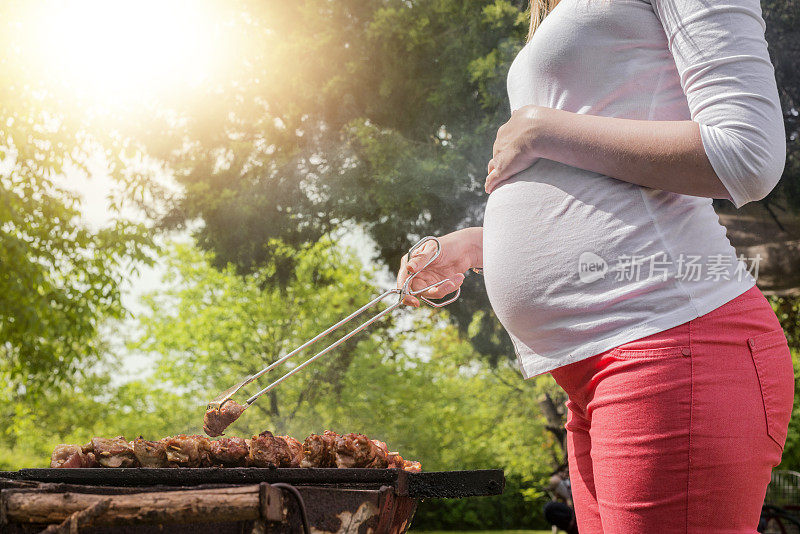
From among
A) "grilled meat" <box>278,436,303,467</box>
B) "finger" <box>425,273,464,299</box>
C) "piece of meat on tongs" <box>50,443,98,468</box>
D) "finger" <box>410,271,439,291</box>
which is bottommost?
"grilled meat" <box>278,436,303,467</box>

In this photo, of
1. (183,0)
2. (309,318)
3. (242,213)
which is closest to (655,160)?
(242,213)

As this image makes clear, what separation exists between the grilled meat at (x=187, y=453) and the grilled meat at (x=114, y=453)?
0.06 m

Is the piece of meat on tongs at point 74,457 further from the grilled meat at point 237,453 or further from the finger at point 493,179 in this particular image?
the finger at point 493,179

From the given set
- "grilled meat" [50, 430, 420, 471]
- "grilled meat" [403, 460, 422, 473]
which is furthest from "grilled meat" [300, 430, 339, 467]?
"grilled meat" [403, 460, 422, 473]

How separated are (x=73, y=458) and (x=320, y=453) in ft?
1.31

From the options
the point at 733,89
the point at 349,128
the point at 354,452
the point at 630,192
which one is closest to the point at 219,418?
the point at 354,452

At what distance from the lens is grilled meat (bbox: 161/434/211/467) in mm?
1067

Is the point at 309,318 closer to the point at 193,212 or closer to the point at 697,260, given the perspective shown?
the point at 193,212

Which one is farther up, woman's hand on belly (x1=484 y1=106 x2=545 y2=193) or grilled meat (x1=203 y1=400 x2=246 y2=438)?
woman's hand on belly (x1=484 y1=106 x2=545 y2=193)

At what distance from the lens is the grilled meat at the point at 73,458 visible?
1.10m

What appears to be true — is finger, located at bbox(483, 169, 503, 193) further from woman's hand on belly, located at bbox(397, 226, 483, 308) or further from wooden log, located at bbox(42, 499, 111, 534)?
wooden log, located at bbox(42, 499, 111, 534)

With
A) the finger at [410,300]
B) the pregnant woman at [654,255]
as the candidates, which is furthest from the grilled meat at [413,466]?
the pregnant woman at [654,255]

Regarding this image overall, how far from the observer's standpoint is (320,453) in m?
1.08

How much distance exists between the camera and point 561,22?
77 centimetres
